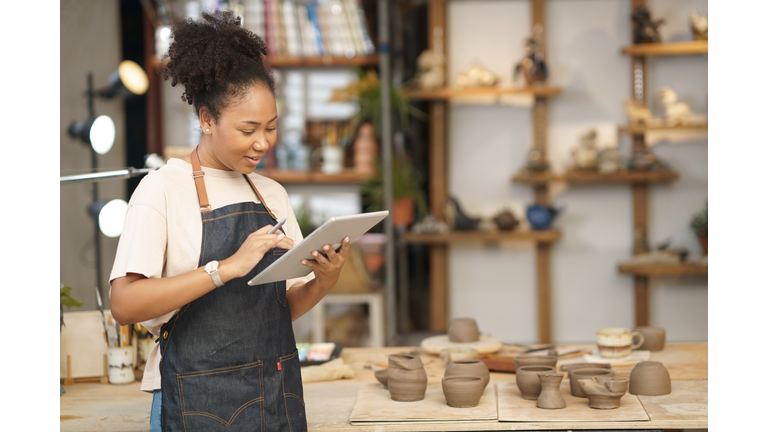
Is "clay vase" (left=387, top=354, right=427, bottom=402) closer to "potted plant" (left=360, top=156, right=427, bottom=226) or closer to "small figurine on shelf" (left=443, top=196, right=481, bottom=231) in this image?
"potted plant" (left=360, top=156, right=427, bottom=226)

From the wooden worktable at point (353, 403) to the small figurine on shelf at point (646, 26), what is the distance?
98.5 inches

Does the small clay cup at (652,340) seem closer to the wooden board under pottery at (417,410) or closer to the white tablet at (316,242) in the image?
the wooden board under pottery at (417,410)

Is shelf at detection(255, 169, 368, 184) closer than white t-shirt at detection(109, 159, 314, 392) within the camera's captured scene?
No

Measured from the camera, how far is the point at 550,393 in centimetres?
170

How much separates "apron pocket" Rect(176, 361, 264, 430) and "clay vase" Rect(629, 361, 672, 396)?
1025 millimetres

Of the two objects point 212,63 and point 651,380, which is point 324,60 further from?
point 651,380

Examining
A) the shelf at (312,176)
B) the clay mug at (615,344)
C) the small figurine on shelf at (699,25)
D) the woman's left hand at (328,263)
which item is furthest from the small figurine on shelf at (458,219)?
the woman's left hand at (328,263)

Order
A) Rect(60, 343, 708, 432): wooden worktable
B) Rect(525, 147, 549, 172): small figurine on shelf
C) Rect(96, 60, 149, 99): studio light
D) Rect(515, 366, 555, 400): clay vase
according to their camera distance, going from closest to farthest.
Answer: Rect(60, 343, 708, 432): wooden worktable < Rect(515, 366, 555, 400): clay vase < Rect(96, 60, 149, 99): studio light < Rect(525, 147, 549, 172): small figurine on shelf

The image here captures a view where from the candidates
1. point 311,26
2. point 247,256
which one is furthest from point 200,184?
point 311,26

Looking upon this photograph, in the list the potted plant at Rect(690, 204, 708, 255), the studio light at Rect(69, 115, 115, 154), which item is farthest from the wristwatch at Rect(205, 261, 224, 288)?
the potted plant at Rect(690, 204, 708, 255)

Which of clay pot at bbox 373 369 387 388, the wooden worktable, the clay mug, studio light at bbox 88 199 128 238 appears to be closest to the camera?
the wooden worktable

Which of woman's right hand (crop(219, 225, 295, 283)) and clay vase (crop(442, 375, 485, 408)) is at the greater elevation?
woman's right hand (crop(219, 225, 295, 283))

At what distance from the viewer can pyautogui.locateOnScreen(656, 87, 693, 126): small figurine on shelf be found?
13.7ft

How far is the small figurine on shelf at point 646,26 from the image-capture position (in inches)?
166
